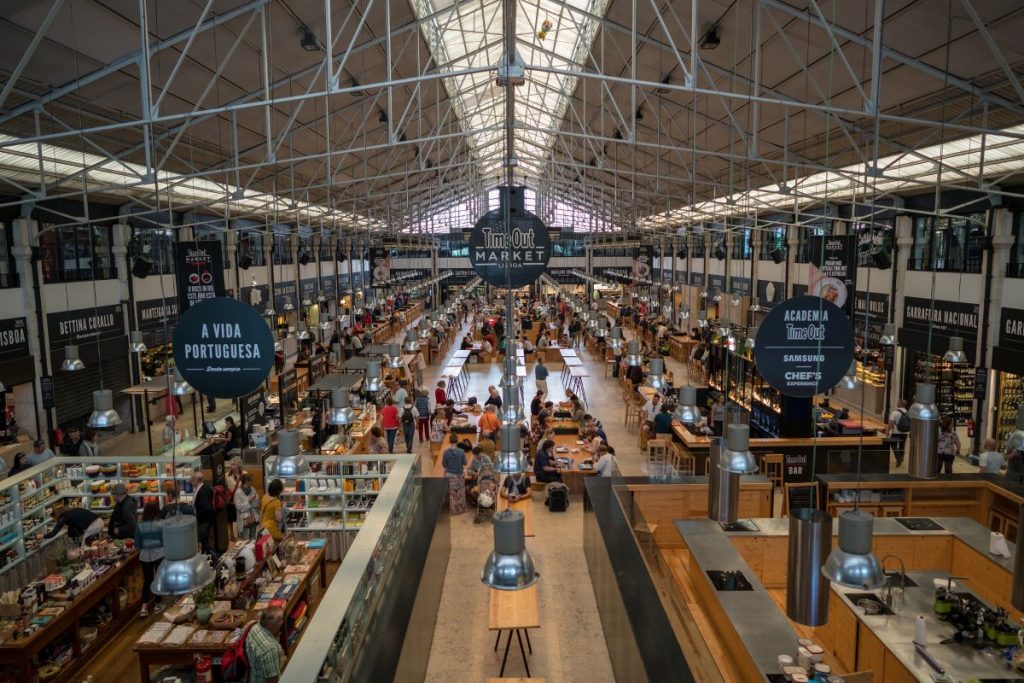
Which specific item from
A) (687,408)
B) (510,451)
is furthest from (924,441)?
(687,408)

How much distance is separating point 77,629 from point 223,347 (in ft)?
12.1

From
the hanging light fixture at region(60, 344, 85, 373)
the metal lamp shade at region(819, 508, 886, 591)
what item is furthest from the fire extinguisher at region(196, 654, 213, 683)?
the hanging light fixture at region(60, 344, 85, 373)

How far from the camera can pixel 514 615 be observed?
22.8 feet

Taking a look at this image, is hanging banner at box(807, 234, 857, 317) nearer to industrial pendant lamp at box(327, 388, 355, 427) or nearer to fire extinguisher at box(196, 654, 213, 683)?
industrial pendant lamp at box(327, 388, 355, 427)

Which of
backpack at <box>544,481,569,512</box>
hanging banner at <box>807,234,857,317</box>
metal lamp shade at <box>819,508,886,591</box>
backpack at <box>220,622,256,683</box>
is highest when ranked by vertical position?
hanging banner at <box>807,234,857,317</box>

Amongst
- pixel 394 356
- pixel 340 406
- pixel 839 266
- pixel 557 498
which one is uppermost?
pixel 839 266

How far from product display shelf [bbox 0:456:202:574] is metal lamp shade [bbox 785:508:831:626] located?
7.94 meters

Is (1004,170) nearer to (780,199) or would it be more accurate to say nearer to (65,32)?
(780,199)

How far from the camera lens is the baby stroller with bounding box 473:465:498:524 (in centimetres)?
1036

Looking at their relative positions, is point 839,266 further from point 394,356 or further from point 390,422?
point 394,356

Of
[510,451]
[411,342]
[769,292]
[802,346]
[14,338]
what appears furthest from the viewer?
[769,292]

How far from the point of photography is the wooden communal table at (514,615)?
6797 mm

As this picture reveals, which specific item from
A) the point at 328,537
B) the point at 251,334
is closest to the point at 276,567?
the point at 328,537

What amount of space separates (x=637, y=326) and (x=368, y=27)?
21271 millimetres
